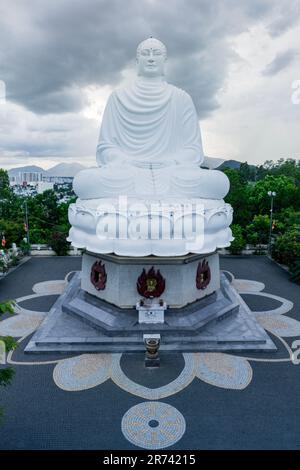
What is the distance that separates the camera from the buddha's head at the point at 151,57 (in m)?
12.8

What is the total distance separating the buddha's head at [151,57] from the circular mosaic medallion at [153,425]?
1153cm

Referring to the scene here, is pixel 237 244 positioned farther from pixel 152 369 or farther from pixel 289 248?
pixel 152 369

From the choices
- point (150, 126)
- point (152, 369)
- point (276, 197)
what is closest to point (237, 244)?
point (276, 197)

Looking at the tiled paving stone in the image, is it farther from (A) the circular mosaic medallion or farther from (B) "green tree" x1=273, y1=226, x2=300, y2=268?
(B) "green tree" x1=273, y1=226, x2=300, y2=268

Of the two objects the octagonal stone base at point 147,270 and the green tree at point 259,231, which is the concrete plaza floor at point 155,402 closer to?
the octagonal stone base at point 147,270

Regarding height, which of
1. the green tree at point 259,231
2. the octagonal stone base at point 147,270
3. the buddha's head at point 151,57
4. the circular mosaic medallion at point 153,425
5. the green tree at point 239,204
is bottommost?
the circular mosaic medallion at point 153,425

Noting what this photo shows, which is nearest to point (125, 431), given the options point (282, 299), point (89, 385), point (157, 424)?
point (157, 424)

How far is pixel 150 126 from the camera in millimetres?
12414

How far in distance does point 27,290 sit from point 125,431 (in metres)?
9.13

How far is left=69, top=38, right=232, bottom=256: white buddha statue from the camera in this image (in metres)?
8.70

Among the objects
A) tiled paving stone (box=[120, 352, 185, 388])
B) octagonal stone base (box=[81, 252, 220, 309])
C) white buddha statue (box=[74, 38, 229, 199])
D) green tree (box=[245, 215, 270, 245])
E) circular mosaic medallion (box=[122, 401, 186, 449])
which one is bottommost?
circular mosaic medallion (box=[122, 401, 186, 449])

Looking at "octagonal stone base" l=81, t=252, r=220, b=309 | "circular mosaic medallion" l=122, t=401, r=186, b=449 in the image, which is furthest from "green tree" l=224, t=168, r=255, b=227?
"circular mosaic medallion" l=122, t=401, r=186, b=449

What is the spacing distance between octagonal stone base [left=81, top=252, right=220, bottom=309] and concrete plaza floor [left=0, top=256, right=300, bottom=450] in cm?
171

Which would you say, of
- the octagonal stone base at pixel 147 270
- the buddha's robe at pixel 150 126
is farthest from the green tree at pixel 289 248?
the octagonal stone base at pixel 147 270
